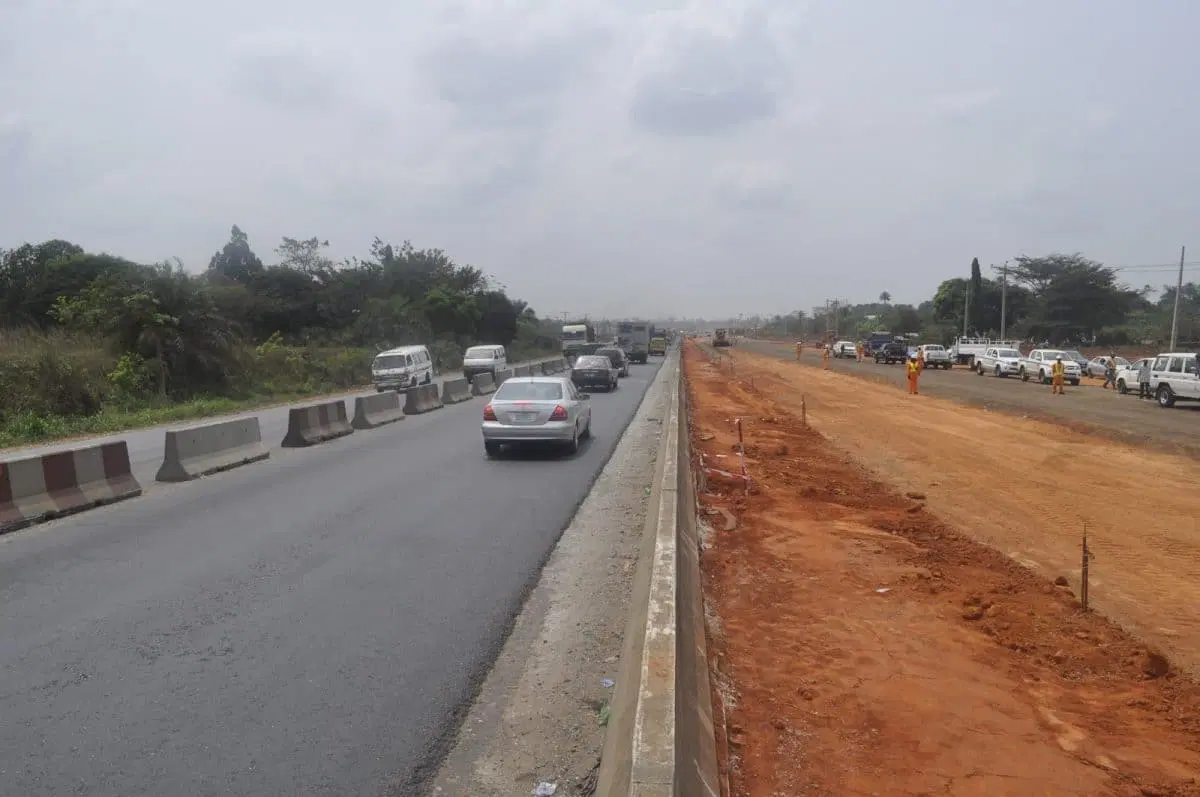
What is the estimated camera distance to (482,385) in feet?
115

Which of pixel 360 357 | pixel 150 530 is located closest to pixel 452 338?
pixel 360 357

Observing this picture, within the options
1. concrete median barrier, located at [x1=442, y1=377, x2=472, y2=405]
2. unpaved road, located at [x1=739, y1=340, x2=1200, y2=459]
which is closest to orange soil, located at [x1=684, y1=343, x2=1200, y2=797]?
unpaved road, located at [x1=739, y1=340, x2=1200, y2=459]

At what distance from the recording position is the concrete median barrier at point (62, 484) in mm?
10148

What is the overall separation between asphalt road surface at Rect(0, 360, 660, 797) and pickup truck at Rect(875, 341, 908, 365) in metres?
59.3

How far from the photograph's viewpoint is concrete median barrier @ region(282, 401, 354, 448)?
1814 centimetres

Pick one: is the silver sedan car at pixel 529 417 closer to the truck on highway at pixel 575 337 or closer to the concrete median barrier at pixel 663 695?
the concrete median barrier at pixel 663 695

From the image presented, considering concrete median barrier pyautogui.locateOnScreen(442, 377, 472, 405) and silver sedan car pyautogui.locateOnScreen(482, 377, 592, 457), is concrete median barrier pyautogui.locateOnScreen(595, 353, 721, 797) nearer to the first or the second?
silver sedan car pyautogui.locateOnScreen(482, 377, 592, 457)

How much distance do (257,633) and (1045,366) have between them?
4588cm

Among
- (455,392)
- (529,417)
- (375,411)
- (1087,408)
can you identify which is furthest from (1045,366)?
(529,417)

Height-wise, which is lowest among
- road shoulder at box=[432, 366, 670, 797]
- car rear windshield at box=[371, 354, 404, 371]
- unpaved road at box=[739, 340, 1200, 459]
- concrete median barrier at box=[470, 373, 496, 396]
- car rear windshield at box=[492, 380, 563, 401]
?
unpaved road at box=[739, 340, 1200, 459]

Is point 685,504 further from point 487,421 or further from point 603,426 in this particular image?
point 603,426

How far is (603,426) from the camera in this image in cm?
2212

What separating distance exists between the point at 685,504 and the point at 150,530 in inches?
239

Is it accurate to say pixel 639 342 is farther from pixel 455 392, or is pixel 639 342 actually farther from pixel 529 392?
pixel 529 392
